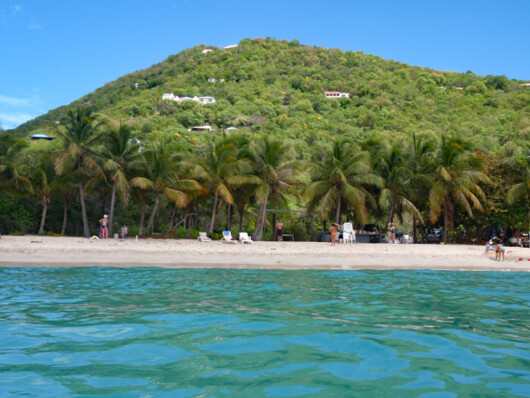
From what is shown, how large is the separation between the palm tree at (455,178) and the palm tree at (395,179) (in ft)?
4.53

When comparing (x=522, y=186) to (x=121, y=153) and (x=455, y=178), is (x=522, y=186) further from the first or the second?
(x=121, y=153)

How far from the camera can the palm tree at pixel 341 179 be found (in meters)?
24.8

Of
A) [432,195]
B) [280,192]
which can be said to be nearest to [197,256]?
[280,192]

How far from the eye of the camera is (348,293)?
966 centimetres

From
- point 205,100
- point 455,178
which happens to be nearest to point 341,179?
point 455,178

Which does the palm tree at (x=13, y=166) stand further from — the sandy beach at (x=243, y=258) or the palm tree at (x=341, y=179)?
the palm tree at (x=341, y=179)

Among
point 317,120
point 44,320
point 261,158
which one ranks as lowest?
point 44,320

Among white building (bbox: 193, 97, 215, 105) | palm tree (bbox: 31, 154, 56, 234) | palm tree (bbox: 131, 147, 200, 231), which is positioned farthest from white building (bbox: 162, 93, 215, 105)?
palm tree (bbox: 131, 147, 200, 231)

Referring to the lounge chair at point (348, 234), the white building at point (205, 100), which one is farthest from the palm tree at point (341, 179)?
the white building at point (205, 100)

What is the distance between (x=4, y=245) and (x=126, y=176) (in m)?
8.85

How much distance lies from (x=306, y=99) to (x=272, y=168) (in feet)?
230

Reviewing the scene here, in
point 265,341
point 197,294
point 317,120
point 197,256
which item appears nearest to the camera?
point 265,341

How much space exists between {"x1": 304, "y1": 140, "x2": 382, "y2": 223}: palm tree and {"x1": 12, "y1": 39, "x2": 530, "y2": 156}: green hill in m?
28.6

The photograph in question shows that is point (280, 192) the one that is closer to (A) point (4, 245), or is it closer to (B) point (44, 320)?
(A) point (4, 245)
